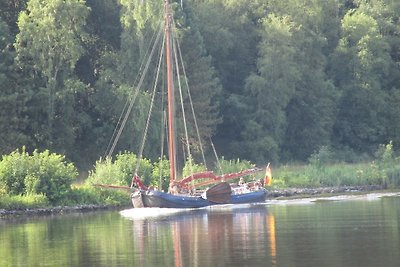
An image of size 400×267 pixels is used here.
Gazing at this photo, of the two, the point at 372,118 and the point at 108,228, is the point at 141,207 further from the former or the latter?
the point at 372,118

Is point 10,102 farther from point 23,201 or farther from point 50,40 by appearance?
point 23,201

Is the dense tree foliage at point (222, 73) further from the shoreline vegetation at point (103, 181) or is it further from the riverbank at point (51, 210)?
Answer: the riverbank at point (51, 210)

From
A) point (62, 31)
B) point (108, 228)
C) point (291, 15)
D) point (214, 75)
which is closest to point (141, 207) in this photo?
point (108, 228)

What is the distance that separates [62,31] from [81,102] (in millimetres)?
8850

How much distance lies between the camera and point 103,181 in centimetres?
6194

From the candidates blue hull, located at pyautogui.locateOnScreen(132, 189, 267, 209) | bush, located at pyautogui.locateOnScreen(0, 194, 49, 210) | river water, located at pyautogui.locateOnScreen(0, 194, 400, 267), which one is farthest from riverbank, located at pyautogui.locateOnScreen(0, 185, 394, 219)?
blue hull, located at pyautogui.locateOnScreen(132, 189, 267, 209)

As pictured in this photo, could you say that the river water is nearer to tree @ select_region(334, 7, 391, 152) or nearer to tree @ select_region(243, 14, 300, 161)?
tree @ select_region(243, 14, 300, 161)

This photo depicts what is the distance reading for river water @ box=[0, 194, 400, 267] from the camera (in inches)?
1174

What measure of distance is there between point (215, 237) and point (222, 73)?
60.2 meters

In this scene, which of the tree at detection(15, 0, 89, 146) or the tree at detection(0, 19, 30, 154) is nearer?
the tree at detection(0, 19, 30, 154)

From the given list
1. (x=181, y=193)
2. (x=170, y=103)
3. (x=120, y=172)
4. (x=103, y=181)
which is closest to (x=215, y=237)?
(x=181, y=193)

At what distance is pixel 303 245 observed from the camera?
32.6 metres

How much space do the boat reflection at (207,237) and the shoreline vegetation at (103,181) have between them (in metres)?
7.70

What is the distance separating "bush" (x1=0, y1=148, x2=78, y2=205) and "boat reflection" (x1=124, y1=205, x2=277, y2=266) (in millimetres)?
7903
